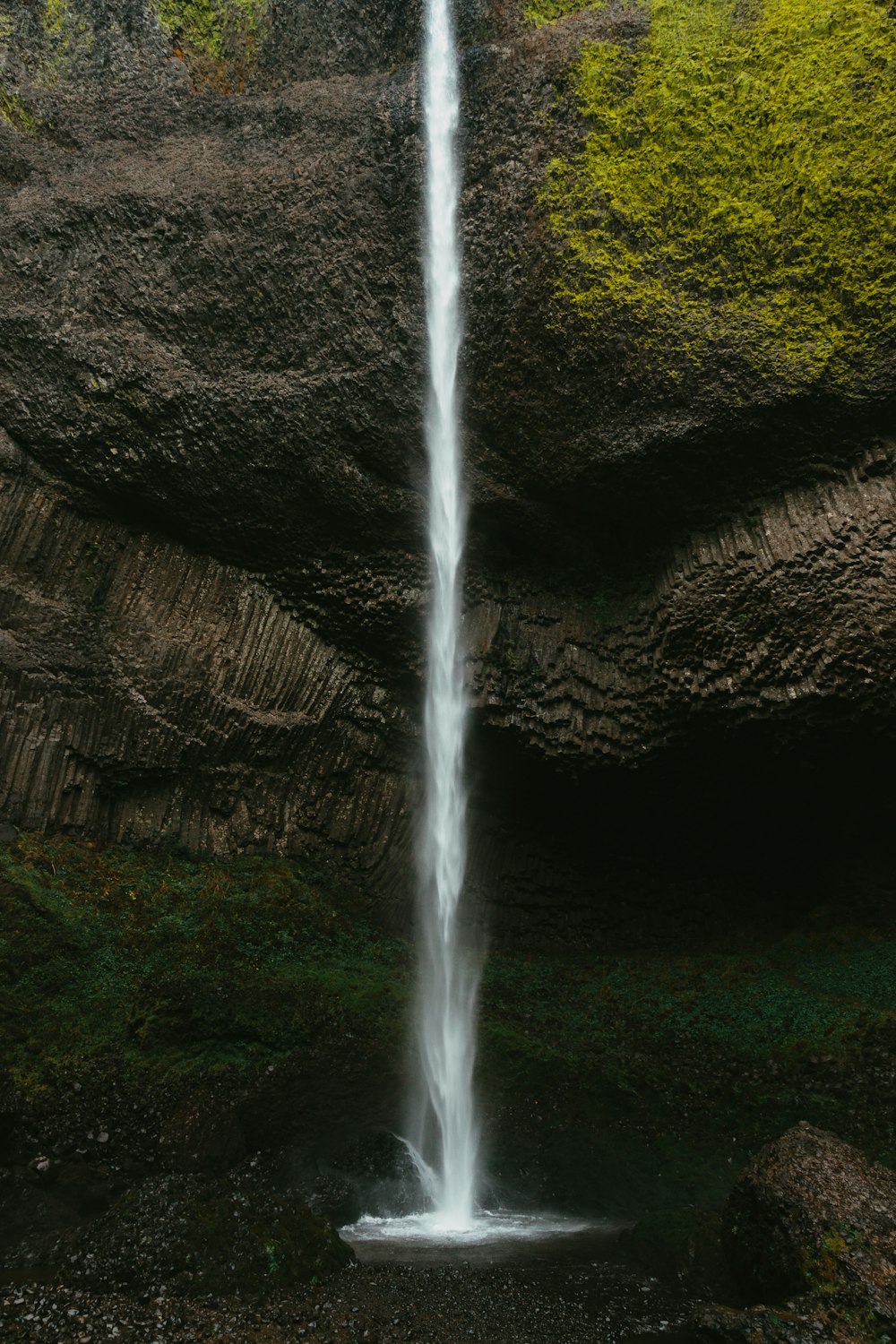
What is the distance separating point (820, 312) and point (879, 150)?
1.63 metres

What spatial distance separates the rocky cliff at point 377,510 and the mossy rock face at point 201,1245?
4364 millimetres

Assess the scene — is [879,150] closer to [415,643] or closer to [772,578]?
[772,578]

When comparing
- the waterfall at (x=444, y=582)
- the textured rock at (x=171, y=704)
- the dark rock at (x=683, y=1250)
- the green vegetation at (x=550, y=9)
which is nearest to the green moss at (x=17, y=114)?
the textured rock at (x=171, y=704)

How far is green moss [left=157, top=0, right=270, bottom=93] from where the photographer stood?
10539 millimetres

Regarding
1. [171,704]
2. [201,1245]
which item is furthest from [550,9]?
[201,1245]

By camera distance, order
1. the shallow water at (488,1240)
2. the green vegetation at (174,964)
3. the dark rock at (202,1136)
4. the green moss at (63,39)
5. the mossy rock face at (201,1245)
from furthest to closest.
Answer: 1. the green moss at (63,39)
2. the green vegetation at (174,964)
3. the dark rock at (202,1136)
4. the shallow water at (488,1240)
5. the mossy rock face at (201,1245)

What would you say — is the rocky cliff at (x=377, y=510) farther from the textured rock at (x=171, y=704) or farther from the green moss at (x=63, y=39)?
the green moss at (x=63, y=39)

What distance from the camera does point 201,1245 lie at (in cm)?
455

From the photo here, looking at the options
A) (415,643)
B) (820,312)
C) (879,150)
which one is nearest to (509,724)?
(415,643)

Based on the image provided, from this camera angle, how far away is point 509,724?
363 inches

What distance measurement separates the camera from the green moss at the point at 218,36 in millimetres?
10539

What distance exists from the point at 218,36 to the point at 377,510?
6.43 meters

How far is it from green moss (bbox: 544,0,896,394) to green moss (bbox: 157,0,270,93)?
4308 mm

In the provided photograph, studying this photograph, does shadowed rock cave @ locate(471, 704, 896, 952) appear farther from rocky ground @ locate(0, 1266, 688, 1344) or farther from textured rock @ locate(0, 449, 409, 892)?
rocky ground @ locate(0, 1266, 688, 1344)
